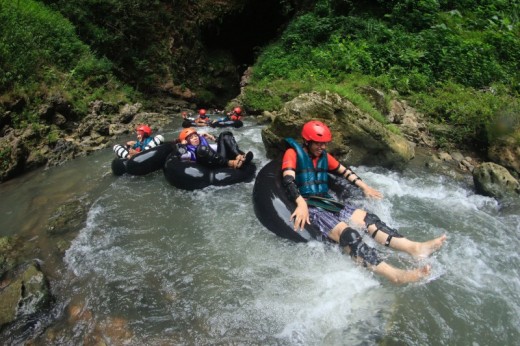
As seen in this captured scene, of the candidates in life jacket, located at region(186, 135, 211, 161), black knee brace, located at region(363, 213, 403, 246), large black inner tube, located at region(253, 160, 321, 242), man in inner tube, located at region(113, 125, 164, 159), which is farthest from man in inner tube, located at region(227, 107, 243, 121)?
black knee brace, located at region(363, 213, 403, 246)

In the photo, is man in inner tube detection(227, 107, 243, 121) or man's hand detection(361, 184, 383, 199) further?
man in inner tube detection(227, 107, 243, 121)

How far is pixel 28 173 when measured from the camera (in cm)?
783

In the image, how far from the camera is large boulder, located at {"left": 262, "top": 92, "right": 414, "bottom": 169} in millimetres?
6621

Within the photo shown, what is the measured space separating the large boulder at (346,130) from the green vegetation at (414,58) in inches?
27.7

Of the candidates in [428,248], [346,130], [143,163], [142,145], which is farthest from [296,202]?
[142,145]

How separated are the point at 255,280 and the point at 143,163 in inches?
166

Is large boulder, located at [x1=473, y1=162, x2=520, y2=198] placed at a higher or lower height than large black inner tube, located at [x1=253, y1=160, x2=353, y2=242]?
lower

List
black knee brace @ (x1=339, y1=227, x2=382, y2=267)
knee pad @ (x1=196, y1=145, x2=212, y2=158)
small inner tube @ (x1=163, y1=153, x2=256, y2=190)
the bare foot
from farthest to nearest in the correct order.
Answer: knee pad @ (x1=196, y1=145, x2=212, y2=158) < small inner tube @ (x1=163, y1=153, x2=256, y2=190) < the bare foot < black knee brace @ (x1=339, y1=227, x2=382, y2=267)

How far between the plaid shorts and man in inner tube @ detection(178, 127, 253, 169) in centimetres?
244

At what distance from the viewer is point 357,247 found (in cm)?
388

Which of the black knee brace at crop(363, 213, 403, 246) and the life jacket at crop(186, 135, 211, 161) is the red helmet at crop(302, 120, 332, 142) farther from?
the life jacket at crop(186, 135, 211, 161)

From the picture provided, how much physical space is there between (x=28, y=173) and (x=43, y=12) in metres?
6.96

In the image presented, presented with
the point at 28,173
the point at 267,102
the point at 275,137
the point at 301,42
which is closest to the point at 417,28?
the point at 301,42

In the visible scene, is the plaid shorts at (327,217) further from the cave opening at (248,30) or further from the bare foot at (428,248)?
the cave opening at (248,30)
